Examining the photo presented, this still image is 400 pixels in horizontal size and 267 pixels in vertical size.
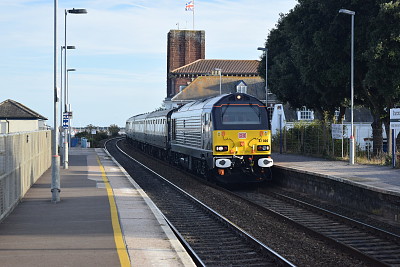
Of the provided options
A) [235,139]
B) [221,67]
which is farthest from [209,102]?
[221,67]

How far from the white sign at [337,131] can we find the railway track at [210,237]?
405 inches

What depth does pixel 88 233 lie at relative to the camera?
10.8 meters

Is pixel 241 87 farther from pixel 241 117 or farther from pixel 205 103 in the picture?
pixel 241 117

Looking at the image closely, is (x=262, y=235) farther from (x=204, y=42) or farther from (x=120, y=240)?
(x=204, y=42)

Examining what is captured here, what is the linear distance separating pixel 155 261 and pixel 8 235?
11.3 feet

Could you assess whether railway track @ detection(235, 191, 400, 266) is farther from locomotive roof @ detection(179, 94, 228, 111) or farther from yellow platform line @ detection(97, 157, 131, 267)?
locomotive roof @ detection(179, 94, 228, 111)

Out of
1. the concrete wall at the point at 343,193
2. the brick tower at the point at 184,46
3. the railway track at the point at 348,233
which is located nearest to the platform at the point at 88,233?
the railway track at the point at 348,233

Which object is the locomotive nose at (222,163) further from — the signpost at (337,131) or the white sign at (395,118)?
the signpost at (337,131)

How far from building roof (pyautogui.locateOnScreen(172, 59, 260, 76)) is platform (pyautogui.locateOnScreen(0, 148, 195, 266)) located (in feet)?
265

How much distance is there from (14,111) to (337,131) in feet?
105

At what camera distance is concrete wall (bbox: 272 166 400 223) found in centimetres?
1502

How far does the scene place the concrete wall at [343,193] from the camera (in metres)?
15.0

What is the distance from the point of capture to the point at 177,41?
341ft

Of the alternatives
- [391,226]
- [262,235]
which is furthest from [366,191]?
[262,235]
